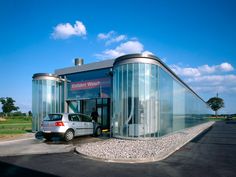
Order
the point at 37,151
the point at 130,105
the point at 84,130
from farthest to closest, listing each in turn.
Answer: the point at 84,130 → the point at 130,105 → the point at 37,151

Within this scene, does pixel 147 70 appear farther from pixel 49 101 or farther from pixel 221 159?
pixel 49 101

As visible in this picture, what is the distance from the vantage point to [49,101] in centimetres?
1730

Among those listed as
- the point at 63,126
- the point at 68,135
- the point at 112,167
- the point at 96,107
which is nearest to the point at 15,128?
the point at 96,107

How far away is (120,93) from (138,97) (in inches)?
46.2

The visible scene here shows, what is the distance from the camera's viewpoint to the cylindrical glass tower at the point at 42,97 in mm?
16969

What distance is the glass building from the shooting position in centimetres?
1205

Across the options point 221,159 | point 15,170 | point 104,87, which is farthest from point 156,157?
point 104,87

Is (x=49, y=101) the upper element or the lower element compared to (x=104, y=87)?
lower

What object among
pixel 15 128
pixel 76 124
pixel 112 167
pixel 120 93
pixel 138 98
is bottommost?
pixel 15 128

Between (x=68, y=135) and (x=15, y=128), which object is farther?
(x=15, y=128)

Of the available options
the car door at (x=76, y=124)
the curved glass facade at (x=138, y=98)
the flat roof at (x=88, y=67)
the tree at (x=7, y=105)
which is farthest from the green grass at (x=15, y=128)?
the tree at (x=7, y=105)

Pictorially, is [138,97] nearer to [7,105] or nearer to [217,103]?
[7,105]

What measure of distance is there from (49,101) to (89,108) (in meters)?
3.50

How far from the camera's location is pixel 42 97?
17.0m
